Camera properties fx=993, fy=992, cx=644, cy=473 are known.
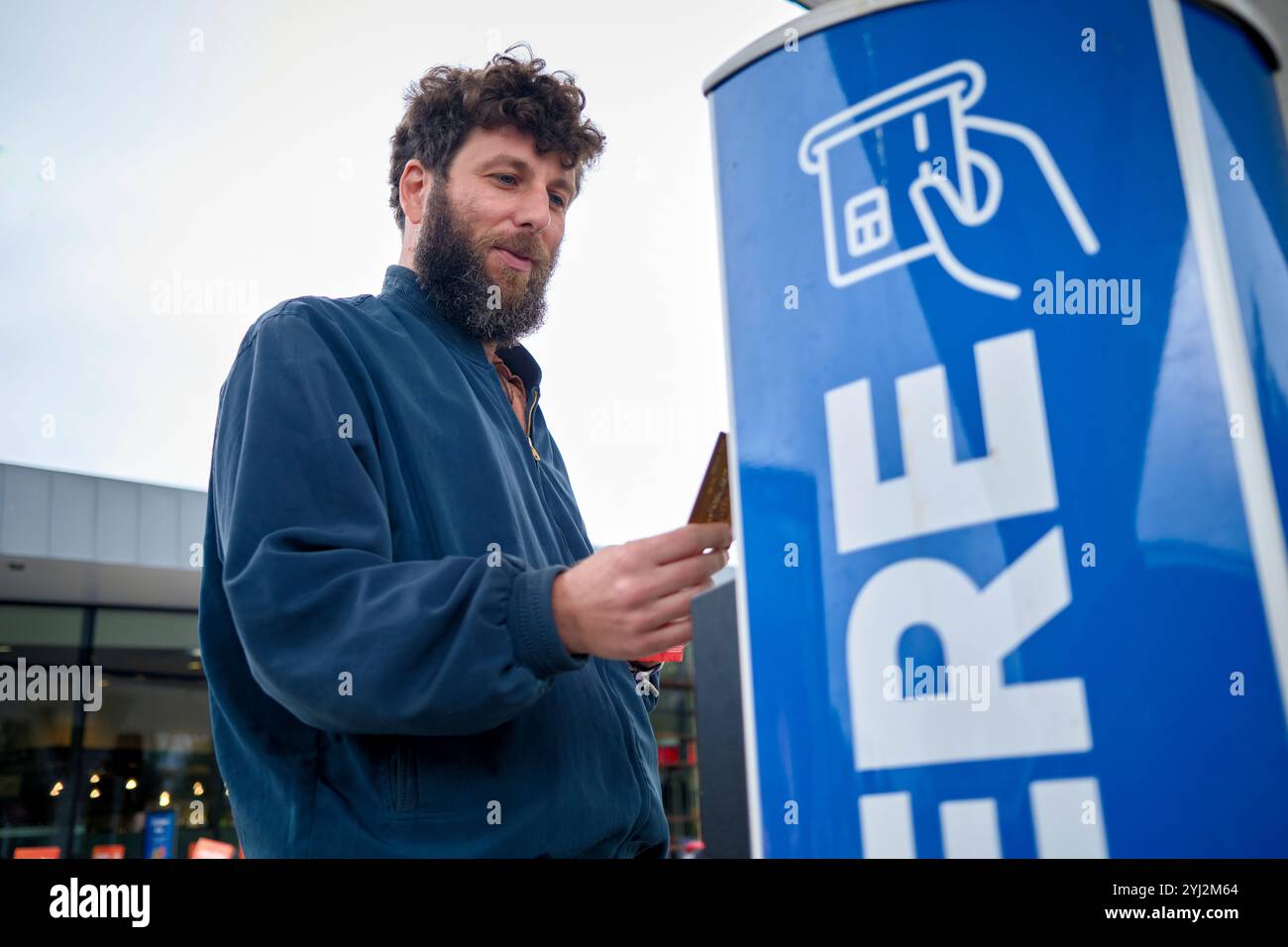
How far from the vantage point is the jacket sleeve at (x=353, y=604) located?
38.8 inches

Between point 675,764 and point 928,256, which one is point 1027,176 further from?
point 675,764

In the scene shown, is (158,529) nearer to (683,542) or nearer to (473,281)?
(473,281)

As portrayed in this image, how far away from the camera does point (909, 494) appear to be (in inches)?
36.9

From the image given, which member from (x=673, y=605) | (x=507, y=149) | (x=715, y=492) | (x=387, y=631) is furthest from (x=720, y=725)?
(x=507, y=149)

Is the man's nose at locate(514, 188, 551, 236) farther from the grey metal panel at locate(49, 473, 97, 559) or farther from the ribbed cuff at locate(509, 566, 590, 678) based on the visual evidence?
the grey metal panel at locate(49, 473, 97, 559)

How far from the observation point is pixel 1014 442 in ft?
3.01

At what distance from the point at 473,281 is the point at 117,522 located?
19.4 feet

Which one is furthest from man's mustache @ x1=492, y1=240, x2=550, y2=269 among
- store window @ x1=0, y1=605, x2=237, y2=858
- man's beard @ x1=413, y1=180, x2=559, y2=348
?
store window @ x1=0, y1=605, x2=237, y2=858

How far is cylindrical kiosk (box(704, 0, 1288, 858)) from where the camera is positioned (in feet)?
2.88

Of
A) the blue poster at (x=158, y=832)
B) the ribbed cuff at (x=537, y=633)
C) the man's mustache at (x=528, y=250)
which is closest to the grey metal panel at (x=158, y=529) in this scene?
the blue poster at (x=158, y=832)
